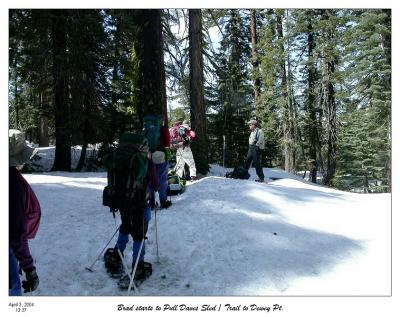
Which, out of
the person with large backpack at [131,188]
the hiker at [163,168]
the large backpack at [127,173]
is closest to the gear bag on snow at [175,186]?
the hiker at [163,168]

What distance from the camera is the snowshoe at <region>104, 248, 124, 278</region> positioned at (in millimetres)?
5121

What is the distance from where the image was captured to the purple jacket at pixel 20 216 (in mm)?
3410

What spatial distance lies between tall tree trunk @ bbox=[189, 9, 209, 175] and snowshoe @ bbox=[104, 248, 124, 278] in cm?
782

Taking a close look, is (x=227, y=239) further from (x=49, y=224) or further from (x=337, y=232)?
(x=49, y=224)

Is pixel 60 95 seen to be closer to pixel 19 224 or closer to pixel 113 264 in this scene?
pixel 113 264

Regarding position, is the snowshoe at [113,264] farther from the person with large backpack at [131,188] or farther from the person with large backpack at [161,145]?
the person with large backpack at [161,145]

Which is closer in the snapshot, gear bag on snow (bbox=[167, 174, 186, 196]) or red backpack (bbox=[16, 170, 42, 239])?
red backpack (bbox=[16, 170, 42, 239])

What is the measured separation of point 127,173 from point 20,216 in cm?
149

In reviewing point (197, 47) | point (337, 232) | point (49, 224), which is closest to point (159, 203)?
Answer: point (49, 224)

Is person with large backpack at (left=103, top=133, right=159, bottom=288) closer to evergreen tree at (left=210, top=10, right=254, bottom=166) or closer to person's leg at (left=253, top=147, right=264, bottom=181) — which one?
person's leg at (left=253, top=147, right=264, bottom=181)

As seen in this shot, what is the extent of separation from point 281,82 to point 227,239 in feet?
66.7

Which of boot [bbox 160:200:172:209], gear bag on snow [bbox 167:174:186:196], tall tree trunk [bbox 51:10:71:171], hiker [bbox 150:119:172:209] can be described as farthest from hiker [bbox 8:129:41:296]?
tall tree trunk [bbox 51:10:71:171]

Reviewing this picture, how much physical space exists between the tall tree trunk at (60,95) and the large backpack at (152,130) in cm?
742

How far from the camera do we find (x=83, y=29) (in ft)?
41.4
